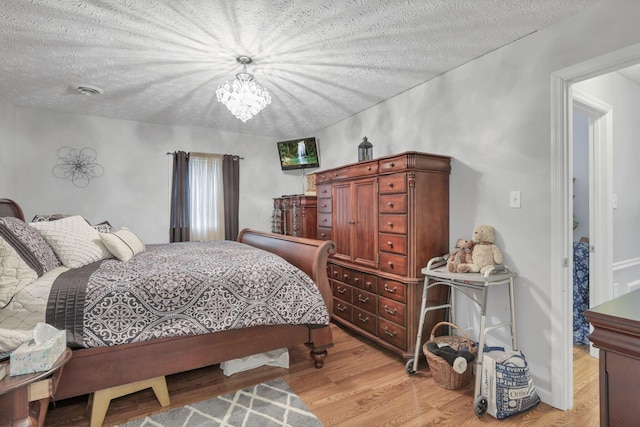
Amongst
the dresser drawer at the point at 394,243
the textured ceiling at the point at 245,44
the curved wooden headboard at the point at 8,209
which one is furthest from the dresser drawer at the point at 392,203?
the curved wooden headboard at the point at 8,209

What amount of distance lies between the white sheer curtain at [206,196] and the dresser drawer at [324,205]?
5.65 ft

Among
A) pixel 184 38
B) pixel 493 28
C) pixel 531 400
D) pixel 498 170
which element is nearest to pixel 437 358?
pixel 531 400

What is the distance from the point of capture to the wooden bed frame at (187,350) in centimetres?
171

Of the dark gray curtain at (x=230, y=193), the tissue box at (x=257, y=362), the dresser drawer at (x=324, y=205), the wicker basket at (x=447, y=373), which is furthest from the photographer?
the dark gray curtain at (x=230, y=193)

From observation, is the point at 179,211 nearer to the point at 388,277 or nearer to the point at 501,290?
the point at 388,277

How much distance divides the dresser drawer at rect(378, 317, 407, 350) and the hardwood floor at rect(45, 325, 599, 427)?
0.50 ft

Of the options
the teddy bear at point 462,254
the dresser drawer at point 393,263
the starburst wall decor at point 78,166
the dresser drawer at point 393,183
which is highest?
the starburst wall decor at point 78,166

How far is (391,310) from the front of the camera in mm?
2607

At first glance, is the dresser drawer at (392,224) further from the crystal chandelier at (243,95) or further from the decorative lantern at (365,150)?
the crystal chandelier at (243,95)

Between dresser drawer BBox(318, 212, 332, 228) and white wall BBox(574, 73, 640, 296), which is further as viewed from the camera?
dresser drawer BBox(318, 212, 332, 228)

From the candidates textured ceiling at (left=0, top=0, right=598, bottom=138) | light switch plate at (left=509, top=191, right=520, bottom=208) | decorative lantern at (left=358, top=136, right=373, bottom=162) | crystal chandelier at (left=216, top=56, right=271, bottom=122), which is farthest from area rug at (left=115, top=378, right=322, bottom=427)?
textured ceiling at (left=0, top=0, right=598, bottom=138)

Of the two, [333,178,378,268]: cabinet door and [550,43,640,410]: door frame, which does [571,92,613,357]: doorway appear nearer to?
[550,43,640,410]: door frame

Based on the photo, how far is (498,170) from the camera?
90.7 inches

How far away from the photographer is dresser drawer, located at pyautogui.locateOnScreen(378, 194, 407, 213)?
2.46 metres
